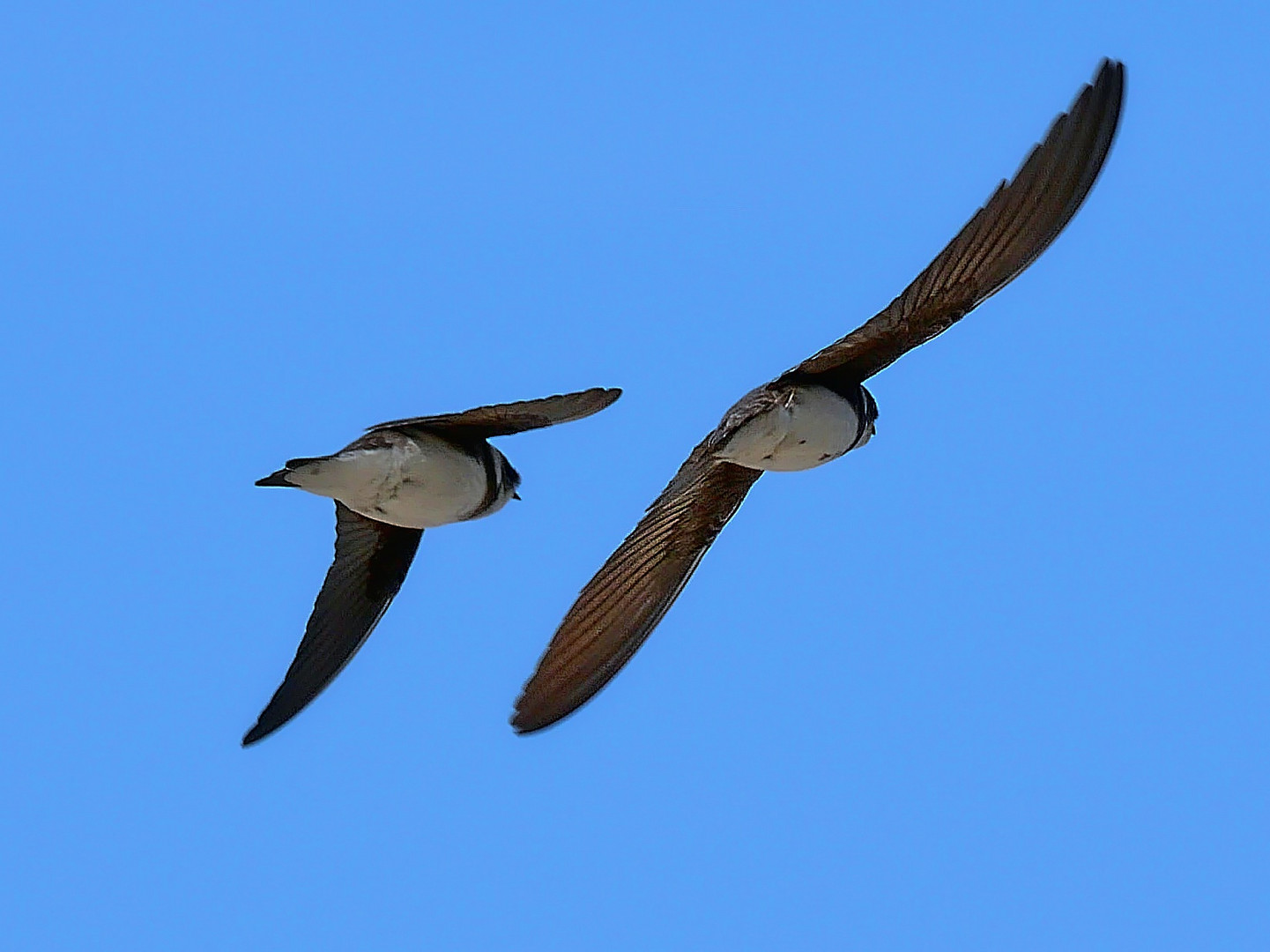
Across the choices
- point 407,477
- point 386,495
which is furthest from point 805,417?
point 386,495

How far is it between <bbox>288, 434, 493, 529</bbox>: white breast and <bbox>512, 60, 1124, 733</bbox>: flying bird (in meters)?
0.75

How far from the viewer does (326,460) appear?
9297 millimetres

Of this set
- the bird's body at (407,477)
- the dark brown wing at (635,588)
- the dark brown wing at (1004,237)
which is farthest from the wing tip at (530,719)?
the dark brown wing at (1004,237)

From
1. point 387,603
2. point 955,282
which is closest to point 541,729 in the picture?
point 387,603

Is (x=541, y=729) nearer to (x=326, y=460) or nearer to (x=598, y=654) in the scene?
(x=598, y=654)

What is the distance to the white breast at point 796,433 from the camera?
934 centimetres

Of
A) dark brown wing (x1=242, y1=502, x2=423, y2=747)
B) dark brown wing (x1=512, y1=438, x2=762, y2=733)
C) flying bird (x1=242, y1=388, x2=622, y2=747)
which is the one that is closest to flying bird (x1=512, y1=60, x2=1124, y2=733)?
dark brown wing (x1=512, y1=438, x2=762, y2=733)

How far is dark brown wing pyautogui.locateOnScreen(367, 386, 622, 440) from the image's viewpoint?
8235 mm

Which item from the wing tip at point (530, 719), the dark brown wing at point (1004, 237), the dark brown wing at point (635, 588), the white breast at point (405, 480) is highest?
the dark brown wing at point (1004, 237)

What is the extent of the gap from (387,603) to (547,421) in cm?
204

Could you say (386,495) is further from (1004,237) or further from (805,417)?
(1004,237)

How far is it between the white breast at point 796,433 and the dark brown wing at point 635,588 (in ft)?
1.09

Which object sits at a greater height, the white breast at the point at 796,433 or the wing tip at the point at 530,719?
the white breast at the point at 796,433

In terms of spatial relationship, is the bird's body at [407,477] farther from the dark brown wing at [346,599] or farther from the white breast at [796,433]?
the white breast at [796,433]
